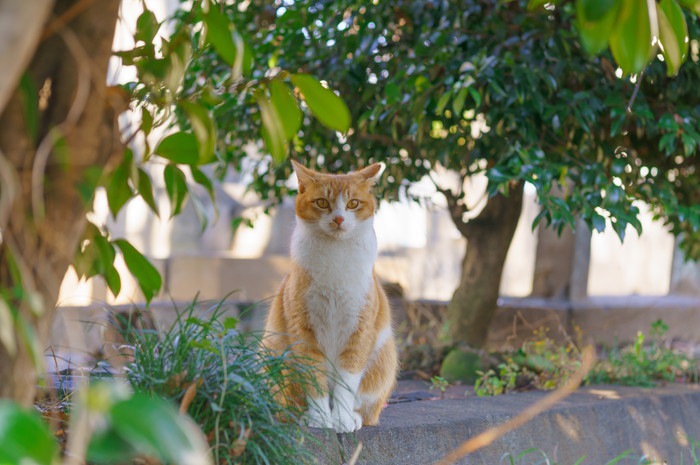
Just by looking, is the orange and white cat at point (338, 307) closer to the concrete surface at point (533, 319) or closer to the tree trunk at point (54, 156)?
the tree trunk at point (54, 156)

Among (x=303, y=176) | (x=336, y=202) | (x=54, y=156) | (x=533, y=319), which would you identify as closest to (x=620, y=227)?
(x=336, y=202)

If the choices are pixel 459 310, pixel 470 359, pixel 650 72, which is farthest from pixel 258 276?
pixel 650 72

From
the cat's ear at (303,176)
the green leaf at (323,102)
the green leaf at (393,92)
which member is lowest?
the green leaf at (323,102)

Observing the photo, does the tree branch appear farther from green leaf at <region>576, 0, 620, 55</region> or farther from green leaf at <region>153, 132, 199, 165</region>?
green leaf at <region>576, 0, 620, 55</region>

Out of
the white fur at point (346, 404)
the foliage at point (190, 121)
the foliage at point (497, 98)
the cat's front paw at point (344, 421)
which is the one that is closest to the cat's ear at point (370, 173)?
the foliage at point (497, 98)

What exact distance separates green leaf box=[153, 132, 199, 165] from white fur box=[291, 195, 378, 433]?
1.34 meters

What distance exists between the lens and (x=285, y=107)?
1.53 metres

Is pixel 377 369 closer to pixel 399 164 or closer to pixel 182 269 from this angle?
pixel 399 164

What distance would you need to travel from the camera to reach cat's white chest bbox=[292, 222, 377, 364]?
9.54 feet

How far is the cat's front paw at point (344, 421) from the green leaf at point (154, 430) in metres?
1.82

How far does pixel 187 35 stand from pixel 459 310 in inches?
161

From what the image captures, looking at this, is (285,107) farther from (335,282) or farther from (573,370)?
(573,370)

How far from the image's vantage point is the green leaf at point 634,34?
1293 millimetres

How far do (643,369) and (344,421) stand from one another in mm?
2341
